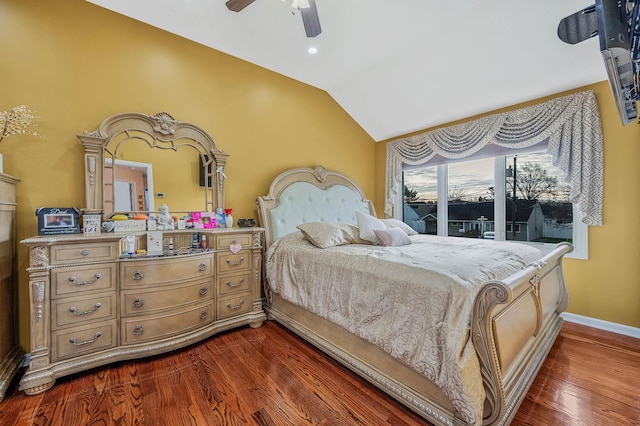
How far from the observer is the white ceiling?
238 centimetres

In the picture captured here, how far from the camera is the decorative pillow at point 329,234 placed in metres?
2.60

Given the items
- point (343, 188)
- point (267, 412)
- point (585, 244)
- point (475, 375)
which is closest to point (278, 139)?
point (343, 188)

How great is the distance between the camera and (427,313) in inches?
57.7

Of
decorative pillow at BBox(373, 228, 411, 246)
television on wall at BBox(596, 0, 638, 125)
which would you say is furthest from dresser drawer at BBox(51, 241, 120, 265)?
television on wall at BBox(596, 0, 638, 125)

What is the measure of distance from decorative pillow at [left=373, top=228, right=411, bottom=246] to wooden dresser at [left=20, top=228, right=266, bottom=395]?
1411 mm

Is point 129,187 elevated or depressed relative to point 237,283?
elevated

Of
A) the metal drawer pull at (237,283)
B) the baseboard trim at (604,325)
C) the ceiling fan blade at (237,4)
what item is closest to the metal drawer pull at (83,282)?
the metal drawer pull at (237,283)

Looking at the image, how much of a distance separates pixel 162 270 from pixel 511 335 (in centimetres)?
244

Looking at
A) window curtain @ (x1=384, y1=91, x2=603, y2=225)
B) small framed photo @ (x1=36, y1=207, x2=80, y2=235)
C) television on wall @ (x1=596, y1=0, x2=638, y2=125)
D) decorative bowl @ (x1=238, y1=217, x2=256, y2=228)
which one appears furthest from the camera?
decorative bowl @ (x1=238, y1=217, x2=256, y2=228)

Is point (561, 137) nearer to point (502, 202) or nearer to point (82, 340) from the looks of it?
point (502, 202)

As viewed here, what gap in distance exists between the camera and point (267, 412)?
157 cm

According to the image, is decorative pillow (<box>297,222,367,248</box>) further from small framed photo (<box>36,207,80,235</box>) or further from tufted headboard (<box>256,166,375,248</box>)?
small framed photo (<box>36,207,80,235</box>)

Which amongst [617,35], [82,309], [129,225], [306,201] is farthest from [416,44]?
[82,309]

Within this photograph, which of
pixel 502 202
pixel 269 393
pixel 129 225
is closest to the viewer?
pixel 269 393
